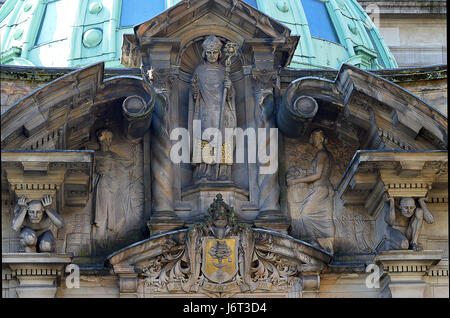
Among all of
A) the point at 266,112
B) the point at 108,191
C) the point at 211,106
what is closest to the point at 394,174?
the point at 266,112

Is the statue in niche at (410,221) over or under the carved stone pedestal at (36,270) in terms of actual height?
over

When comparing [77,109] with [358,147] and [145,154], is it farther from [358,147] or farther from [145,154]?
[358,147]

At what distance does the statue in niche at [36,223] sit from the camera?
20031mm

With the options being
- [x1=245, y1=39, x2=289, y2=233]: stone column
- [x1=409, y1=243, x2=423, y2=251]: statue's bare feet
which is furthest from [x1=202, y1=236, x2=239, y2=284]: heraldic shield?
[x1=409, y1=243, x2=423, y2=251]: statue's bare feet

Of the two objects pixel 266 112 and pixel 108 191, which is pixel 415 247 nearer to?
pixel 266 112

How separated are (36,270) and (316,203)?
14.7 ft

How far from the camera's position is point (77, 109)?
2089cm

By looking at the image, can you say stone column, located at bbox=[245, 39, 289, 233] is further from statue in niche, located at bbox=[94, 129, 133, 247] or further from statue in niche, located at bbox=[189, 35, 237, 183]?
statue in niche, located at bbox=[94, 129, 133, 247]

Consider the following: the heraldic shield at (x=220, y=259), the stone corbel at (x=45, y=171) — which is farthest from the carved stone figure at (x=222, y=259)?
the stone corbel at (x=45, y=171)

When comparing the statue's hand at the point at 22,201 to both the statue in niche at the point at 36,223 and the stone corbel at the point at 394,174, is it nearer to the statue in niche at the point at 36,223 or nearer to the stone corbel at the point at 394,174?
the statue in niche at the point at 36,223

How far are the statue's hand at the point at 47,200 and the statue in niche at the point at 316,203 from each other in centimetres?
370

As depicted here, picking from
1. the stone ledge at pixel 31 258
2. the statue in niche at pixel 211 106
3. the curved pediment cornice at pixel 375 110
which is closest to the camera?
the stone ledge at pixel 31 258

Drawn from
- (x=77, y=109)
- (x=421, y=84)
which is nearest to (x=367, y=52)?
(x=421, y=84)
